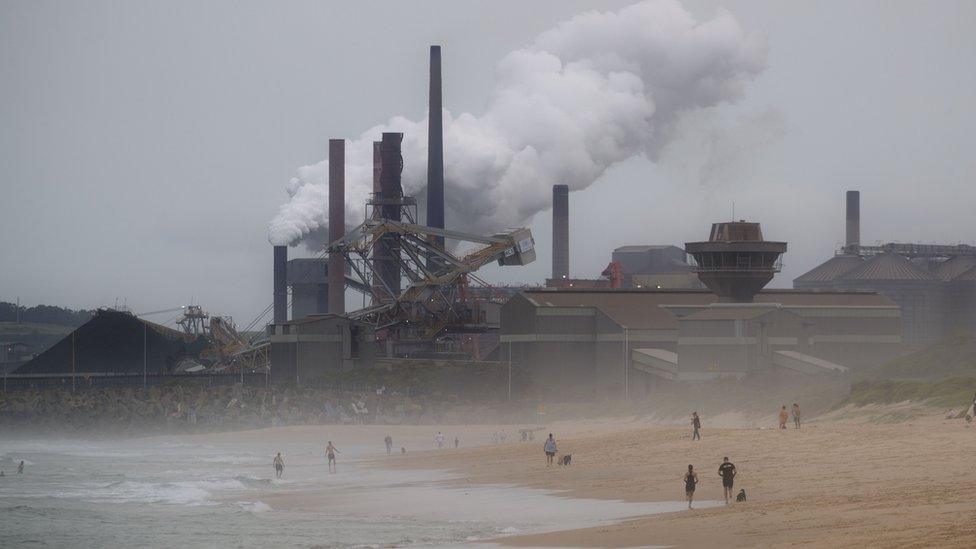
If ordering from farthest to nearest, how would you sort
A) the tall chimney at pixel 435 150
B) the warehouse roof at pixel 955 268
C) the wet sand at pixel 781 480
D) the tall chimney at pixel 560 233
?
the warehouse roof at pixel 955 268, the tall chimney at pixel 560 233, the tall chimney at pixel 435 150, the wet sand at pixel 781 480

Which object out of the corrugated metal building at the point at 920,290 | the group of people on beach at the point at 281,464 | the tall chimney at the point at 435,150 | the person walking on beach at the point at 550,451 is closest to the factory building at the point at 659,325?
the tall chimney at the point at 435,150

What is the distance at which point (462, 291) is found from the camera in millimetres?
100688

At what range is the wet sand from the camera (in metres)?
25.8

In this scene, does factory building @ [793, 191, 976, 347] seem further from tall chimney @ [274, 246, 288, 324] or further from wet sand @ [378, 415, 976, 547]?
wet sand @ [378, 415, 976, 547]

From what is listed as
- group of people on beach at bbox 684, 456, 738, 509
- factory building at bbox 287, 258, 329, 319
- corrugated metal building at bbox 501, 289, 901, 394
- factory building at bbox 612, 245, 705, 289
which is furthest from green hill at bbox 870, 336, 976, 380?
factory building at bbox 612, 245, 705, 289

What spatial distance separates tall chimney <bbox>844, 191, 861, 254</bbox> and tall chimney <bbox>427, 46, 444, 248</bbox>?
44.2 metres

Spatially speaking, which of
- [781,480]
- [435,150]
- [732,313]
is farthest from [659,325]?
[781,480]

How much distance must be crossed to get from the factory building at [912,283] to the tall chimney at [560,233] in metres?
27.1

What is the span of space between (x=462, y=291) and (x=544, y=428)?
30925mm

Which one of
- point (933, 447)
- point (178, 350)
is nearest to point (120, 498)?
point (933, 447)

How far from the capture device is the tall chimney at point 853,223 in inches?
5261

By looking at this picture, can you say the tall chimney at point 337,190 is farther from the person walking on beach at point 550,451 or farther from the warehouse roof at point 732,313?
the person walking on beach at point 550,451

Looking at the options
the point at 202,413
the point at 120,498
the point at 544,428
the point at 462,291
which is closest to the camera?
the point at 120,498

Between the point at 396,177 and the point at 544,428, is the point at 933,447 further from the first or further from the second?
the point at 396,177
